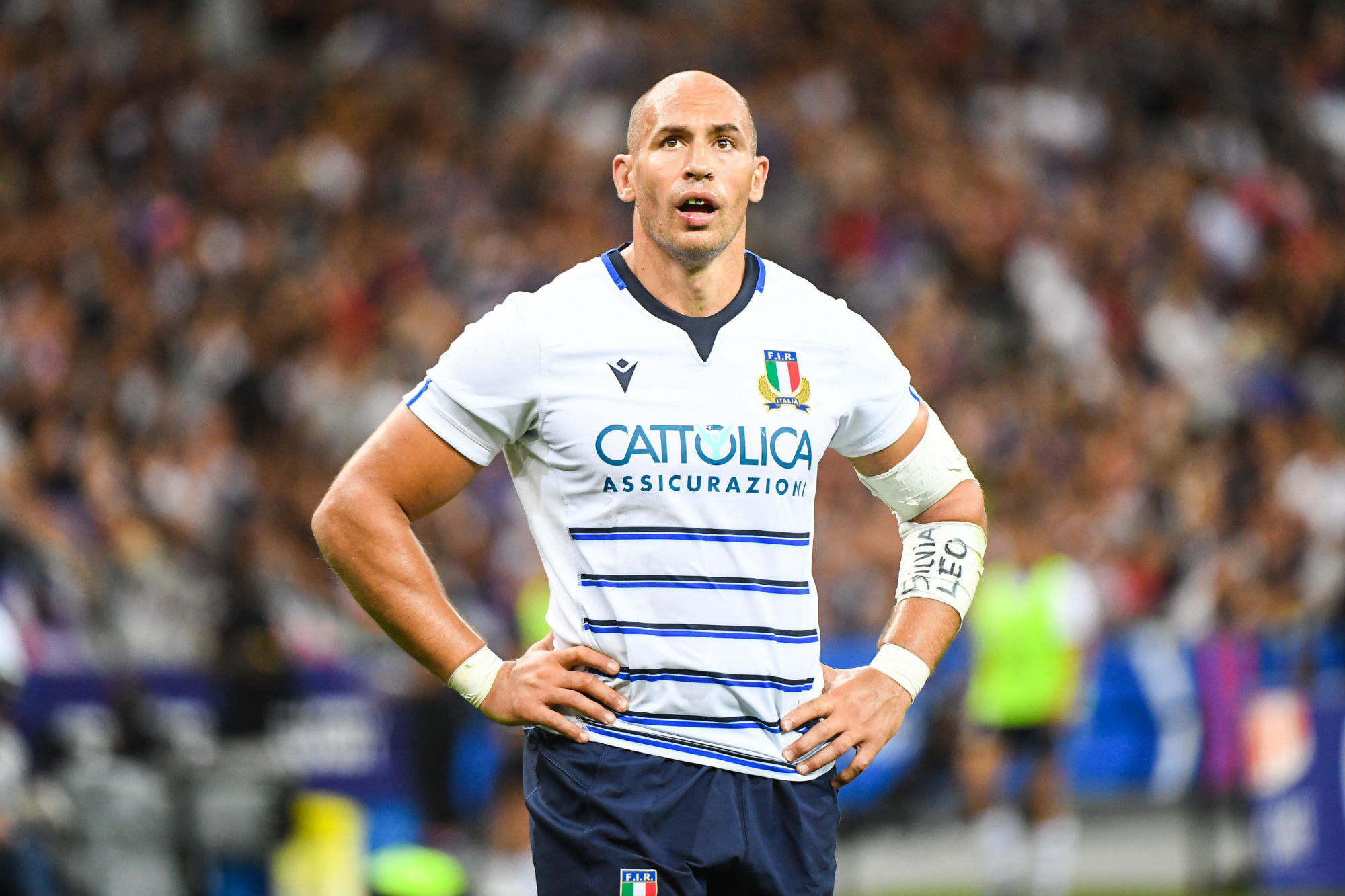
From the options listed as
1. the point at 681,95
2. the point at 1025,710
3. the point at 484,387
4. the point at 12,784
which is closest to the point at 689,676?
the point at 484,387

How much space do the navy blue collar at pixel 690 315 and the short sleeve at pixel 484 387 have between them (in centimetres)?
26

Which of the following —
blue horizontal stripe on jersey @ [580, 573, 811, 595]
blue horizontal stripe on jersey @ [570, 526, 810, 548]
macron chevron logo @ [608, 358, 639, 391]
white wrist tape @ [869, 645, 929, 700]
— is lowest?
white wrist tape @ [869, 645, 929, 700]

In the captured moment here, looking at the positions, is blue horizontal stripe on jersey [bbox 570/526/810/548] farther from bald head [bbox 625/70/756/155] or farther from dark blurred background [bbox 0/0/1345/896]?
dark blurred background [bbox 0/0/1345/896]

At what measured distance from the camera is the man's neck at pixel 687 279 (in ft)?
12.4

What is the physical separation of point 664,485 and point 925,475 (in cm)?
75

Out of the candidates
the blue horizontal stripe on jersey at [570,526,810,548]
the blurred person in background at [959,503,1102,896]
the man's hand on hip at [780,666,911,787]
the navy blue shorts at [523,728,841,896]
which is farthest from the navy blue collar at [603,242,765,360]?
the blurred person in background at [959,503,1102,896]

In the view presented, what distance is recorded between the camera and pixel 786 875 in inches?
142

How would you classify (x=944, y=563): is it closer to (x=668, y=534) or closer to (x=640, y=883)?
(x=668, y=534)

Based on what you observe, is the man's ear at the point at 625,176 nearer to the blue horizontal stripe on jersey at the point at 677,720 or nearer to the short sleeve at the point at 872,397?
the short sleeve at the point at 872,397

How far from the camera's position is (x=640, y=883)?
11.5ft

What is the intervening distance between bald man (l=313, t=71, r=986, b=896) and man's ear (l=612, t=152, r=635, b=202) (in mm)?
72

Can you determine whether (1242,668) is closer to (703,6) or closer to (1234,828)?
(1234,828)

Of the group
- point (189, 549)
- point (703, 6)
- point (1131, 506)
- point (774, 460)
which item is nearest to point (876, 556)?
point (1131, 506)

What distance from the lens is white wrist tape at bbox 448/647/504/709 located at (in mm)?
3623
